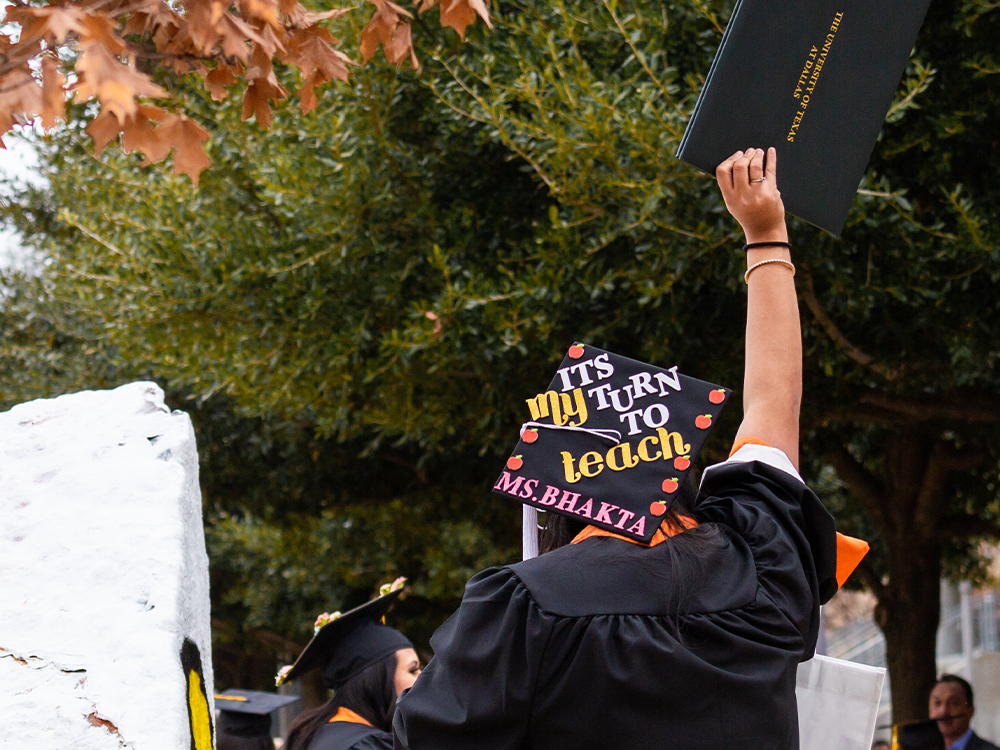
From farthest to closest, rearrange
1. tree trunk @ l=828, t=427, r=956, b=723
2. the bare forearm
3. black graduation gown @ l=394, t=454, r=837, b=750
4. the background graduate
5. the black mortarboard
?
tree trunk @ l=828, t=427, r=956, b=723 < the black mortarboard < the background graduate < the bare forearm < black graduation gown @ l=394, t=454, r=837, b=750

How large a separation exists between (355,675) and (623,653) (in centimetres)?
243

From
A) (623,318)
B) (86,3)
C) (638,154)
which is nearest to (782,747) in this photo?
(86,3)

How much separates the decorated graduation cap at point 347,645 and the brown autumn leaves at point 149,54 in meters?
1.98

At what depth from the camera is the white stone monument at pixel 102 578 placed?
2.10m

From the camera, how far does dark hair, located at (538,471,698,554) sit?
1765 mm

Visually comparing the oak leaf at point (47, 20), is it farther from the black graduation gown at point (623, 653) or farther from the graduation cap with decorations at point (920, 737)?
the graduation cap with decorations at point (920, 737)

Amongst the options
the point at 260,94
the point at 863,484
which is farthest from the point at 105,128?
the point at 863,484

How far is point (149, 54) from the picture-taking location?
95.3 inches

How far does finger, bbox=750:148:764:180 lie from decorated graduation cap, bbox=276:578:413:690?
2.46m

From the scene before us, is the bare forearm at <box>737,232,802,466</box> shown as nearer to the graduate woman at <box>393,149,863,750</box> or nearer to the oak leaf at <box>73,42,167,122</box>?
the graduate woman at <box>393,149,863,750</box>

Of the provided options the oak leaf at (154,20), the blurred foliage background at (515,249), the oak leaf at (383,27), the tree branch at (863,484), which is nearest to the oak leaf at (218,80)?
the oak leaf at (154,20)

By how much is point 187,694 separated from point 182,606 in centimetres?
21

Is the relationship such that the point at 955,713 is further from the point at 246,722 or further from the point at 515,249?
the point at 246,722

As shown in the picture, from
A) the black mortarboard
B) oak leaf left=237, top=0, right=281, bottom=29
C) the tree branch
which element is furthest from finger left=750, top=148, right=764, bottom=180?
the tree branch
